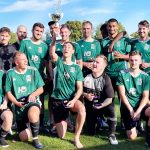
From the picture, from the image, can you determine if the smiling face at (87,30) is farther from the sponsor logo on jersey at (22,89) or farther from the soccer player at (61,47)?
the sponsor logo on jersey at (22,89)

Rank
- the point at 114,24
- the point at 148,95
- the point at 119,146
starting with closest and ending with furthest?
the point at 119,146 → the point at 148,95 → the point at 114,24

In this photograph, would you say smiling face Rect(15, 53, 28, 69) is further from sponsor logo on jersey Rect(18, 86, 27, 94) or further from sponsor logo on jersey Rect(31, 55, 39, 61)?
sponsor logo on jersey Rect(31, 55, 39, 61)

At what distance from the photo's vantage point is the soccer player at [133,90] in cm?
699

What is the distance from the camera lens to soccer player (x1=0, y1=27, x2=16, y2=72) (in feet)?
24.4

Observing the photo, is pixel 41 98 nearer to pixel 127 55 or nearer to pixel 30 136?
pixel 30 136

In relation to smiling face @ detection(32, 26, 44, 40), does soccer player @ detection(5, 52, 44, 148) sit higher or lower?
lower

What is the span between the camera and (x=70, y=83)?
6.99 meters

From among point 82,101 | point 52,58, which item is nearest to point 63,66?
point 52,58

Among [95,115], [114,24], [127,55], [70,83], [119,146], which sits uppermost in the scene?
[114,24]

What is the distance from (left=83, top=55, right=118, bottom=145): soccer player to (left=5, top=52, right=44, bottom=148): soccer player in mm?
973

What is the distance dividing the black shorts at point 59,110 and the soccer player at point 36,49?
847 mm

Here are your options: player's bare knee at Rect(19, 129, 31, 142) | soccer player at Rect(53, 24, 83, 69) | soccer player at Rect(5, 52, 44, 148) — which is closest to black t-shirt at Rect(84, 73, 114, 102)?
soccer player at Rect(53, 24, 83, 69)

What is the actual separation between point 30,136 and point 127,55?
2.62 metres

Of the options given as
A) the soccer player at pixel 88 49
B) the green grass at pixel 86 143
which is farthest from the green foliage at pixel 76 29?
the green grass at pixel 86 143
